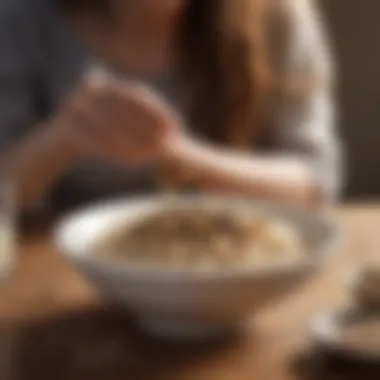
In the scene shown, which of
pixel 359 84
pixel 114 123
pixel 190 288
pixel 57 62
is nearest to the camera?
pixel 190 288

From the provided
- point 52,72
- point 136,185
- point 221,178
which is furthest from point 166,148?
point 52,72

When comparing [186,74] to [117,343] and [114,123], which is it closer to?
[114,123]

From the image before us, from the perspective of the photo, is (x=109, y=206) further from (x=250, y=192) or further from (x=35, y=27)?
(x=35, y=27)

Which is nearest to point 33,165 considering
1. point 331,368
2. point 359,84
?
point 331,368

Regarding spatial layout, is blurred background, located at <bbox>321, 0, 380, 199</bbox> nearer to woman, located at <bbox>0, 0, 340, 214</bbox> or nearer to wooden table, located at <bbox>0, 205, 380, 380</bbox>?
woman, located at <bbox>0, 0, 340, 214</bbox>

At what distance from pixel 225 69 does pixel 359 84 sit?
2.02 ft

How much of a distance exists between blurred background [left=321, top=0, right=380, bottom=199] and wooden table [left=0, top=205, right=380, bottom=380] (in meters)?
1.04

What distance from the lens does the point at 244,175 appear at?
126 cm

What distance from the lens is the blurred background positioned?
6.41 feet

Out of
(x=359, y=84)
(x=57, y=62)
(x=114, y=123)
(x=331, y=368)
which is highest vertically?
(x=359, y=84)

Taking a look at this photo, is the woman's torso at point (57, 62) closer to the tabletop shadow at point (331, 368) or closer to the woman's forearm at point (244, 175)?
the woman's forearm at point (244, 175)

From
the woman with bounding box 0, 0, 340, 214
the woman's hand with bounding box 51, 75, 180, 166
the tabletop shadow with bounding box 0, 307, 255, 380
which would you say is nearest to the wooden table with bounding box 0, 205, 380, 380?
the tabletop shadow with bounding box 0, 307, 255, 380

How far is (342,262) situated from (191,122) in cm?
50

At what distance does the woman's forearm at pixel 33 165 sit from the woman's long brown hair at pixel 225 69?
0.25 meters
